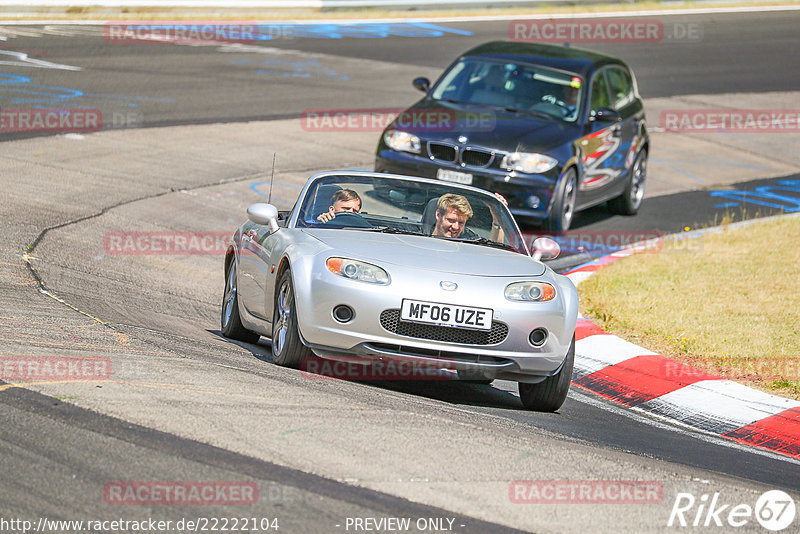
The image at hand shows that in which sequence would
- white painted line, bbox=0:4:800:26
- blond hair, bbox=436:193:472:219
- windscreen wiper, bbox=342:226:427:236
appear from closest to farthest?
windscreen wiper, bbox=342:226:427:236 < blond hair, bbox=436:193:472:219 < white painted line, bbox=0:4:800:26

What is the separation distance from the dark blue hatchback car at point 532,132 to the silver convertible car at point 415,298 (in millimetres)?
5249

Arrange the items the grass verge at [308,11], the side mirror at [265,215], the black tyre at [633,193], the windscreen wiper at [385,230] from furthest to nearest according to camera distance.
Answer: the grass verge at [308,11] → the black tyre at [633,193] → the side mirror at [265,215] → the windscreen wiper at [385,230]

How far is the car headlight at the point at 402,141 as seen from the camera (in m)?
13.6

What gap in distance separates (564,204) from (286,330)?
23.1 ft

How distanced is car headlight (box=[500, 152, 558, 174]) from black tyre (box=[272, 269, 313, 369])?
20.5 feet

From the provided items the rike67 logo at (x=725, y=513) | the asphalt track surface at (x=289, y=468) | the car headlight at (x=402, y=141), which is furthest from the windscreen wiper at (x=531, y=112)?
the rike67 logo at (x=725, y=513)

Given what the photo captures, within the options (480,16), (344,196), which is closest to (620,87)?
(344,196)

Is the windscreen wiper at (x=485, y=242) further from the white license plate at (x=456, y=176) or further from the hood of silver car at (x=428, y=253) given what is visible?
the white license plate at (x=456, y=176)

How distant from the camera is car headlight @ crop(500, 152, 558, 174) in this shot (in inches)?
525

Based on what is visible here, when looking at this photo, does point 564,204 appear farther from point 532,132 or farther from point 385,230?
point 385,230

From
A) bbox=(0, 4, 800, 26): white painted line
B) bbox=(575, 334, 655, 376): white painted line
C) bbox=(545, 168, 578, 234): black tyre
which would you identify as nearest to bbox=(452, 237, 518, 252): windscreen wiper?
bbox=(575, 334, 655, 376): white painted line

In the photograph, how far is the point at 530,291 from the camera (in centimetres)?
719

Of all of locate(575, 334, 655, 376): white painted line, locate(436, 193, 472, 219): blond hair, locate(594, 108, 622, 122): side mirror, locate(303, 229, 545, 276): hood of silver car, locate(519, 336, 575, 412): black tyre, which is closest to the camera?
locate(303, 229, 545, 276): hood of silver car

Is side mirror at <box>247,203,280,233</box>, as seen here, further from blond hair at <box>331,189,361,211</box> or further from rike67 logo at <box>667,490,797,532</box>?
rike67 logo at <box>667,490,797,532</box>
